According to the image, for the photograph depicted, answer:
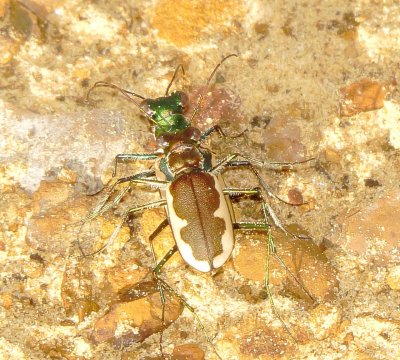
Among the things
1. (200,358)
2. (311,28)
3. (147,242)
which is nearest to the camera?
(200,358)

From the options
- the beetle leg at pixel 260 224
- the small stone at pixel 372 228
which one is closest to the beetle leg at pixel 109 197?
the beetle leg at pixel 260 224

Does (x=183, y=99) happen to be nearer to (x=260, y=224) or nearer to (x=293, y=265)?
(x=260, y=224)

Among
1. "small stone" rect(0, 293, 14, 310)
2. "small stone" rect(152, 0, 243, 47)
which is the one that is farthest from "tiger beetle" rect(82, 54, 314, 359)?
"small stone" rect(0, 293, 14, 310)

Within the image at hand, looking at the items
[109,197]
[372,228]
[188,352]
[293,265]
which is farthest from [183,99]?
[188,352]

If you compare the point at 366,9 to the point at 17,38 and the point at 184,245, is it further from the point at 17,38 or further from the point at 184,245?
the point at 17,38

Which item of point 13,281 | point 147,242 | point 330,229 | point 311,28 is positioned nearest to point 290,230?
point 330,229

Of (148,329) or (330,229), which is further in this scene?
(330,229)

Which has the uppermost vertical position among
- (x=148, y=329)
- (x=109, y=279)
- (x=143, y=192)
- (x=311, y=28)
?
(x=311, y=28)

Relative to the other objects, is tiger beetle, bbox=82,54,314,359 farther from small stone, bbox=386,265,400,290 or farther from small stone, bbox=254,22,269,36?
small stone, bbox=386,265,400,290
